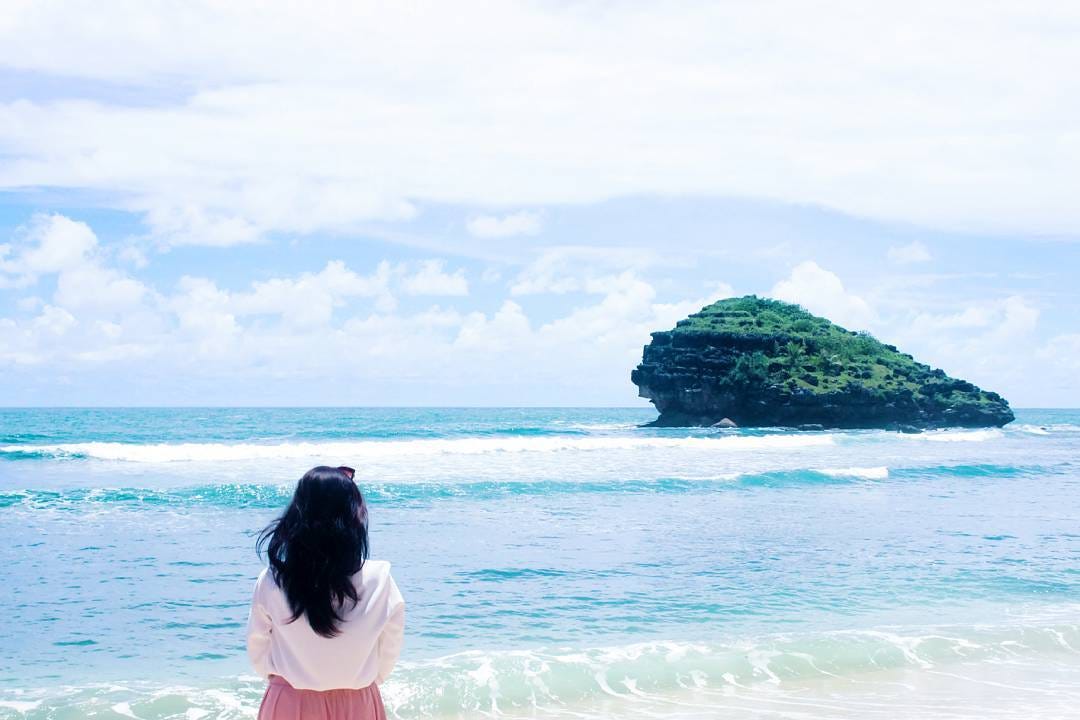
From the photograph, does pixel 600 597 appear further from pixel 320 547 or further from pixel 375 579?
pixel 320 547

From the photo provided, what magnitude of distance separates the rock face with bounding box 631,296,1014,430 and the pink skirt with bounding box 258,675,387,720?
5816cm

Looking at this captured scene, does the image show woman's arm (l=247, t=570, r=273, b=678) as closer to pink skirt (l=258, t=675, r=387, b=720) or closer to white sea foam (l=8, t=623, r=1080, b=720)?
pink skirt (l=258, t=675, r=387, b=720)

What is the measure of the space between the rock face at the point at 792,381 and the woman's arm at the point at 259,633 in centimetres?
5829

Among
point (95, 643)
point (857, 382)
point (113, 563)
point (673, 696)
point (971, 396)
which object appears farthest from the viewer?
point (971, 396)

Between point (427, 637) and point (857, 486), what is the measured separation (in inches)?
661

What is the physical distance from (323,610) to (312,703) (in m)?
0.43

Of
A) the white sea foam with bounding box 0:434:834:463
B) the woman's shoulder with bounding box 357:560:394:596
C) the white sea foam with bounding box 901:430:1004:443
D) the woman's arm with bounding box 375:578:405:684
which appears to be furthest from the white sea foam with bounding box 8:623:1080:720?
the white sea foam with bounding box 901:430:1004:443

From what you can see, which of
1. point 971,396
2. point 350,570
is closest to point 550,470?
point 350,570

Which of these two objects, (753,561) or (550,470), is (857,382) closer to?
(550,470)

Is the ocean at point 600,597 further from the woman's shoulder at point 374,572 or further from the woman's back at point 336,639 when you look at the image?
the woman's shoulder at point 374,572

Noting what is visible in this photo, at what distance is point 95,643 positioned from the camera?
8.70m

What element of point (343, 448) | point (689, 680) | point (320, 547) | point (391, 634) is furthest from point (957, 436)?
point (320, 547)

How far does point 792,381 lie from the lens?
6031cm

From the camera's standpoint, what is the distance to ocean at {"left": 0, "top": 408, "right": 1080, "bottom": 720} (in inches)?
294
